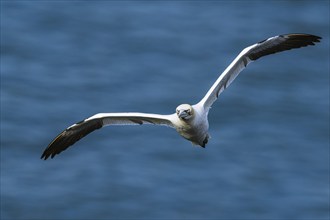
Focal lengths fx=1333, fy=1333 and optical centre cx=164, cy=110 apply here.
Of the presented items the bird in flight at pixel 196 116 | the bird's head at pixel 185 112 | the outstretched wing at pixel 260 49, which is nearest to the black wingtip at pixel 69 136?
the bird in flight at pixel 196 116

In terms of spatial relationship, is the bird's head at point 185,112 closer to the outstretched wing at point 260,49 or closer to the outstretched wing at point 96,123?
the outstretched wing at point 96,123

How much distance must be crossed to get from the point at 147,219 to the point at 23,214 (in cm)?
365

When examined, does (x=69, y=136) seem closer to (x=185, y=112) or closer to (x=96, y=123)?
(x=96, y=123)

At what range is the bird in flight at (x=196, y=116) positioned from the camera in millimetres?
25969

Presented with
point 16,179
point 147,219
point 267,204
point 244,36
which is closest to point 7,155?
point 16,179

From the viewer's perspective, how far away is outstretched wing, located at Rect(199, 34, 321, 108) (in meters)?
27.0

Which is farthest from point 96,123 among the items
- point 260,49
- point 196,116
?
point 260,49

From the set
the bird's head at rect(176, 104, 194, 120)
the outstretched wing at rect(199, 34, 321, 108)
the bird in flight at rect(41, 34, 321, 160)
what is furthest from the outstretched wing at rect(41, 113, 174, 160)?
the outstretched wing at rect(199, 34, 321, 108)

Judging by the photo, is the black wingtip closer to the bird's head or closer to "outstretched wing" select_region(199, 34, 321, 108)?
the bird's head

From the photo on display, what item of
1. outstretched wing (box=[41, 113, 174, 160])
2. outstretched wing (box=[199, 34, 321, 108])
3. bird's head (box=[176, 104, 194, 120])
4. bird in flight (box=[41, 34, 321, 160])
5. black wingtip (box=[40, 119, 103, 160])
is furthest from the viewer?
black wingtip (box=[40, 119, 103, 160])

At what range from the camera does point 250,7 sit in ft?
177

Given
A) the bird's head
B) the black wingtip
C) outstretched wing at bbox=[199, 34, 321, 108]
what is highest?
outstretched wing at bbox=[199, 34, 321, 108]

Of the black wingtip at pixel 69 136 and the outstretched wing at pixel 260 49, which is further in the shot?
the black wingtip at pixel 69 136

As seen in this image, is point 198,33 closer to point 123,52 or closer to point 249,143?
point 123,52
